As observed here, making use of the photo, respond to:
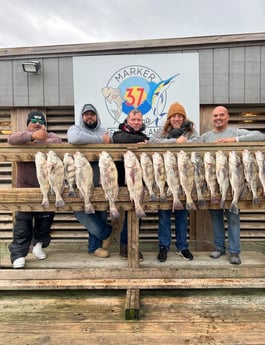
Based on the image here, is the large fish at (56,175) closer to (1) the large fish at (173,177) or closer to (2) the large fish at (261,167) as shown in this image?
(1) the large fish at (173,177)

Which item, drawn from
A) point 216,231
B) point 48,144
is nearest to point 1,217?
point 48,144

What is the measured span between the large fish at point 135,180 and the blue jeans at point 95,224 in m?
0.63

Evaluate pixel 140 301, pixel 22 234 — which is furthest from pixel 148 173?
pixel 22 234

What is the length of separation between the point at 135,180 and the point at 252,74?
2.48m

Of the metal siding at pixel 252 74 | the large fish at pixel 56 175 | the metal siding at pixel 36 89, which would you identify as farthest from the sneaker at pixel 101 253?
the metal siding at pixel 252 74

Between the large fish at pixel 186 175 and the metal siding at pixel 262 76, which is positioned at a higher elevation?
the metal siding at pixel 262 76

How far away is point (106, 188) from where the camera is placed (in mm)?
2973

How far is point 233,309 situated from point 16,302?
2028 mm

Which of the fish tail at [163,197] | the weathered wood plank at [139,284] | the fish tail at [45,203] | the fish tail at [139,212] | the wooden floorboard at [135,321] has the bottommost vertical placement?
the wooden floorboard at [135,321]

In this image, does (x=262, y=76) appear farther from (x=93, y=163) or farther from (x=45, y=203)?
(x=45, y=203)

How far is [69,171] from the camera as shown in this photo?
298 centimetres

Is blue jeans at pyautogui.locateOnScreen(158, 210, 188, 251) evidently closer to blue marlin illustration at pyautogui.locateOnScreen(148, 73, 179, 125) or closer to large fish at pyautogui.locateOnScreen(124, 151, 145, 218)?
large fish at pyautogui.locateOnScreen(124, 151, 145, 218)

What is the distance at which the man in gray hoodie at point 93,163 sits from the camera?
3.08 m

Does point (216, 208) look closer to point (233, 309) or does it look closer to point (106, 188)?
point (233, 309)
